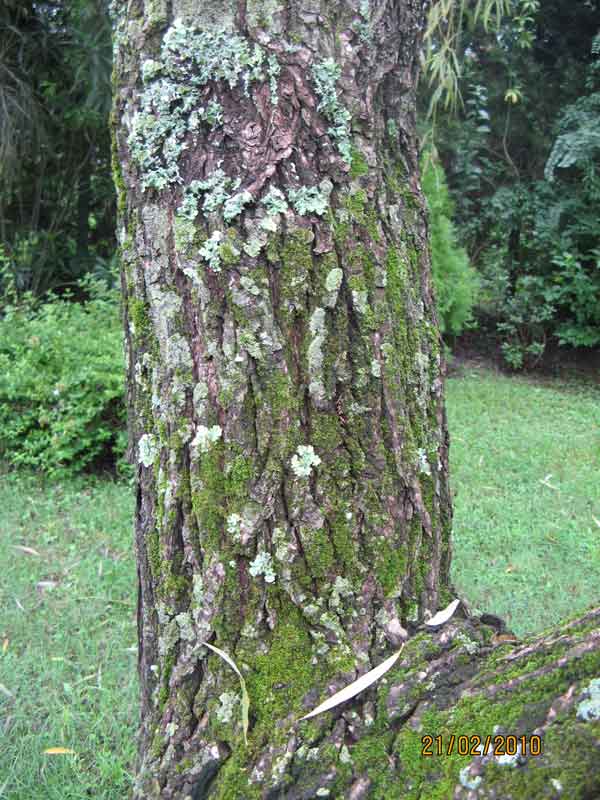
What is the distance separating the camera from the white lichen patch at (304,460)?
55.9 inches

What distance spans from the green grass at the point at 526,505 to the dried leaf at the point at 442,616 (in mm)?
1630

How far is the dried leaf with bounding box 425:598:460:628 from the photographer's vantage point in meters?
1.52

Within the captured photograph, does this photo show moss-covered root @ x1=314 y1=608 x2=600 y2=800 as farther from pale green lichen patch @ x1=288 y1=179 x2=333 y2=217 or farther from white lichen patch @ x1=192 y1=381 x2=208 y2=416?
pale green lichen patch @ x1=288 y1=179 x2=333 y2=217

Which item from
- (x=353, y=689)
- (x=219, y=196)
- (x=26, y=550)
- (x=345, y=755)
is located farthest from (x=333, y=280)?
(x=26, y=550)

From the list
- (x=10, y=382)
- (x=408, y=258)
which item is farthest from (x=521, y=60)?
(x=408, y=258)

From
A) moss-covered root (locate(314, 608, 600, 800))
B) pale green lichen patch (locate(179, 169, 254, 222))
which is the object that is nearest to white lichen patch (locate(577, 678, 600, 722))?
moss-covered root (locate(314, 608, 600, 800))

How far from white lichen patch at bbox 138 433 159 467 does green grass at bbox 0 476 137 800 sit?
3.65ft

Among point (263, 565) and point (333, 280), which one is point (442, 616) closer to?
point (263, 565)

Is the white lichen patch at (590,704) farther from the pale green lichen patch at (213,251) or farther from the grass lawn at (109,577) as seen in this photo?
the grass lawn at (109,577)

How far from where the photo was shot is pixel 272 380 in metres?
1.41

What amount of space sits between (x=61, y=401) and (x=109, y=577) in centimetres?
192

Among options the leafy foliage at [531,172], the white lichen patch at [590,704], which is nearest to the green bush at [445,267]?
the leafy foliage at [531,172]

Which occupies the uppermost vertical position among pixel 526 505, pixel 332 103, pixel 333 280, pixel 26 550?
pixel 332 103

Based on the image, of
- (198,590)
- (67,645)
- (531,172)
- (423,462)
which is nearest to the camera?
(198,590)
